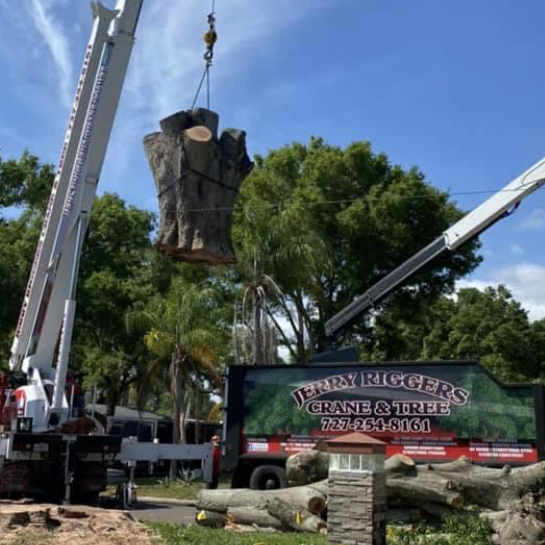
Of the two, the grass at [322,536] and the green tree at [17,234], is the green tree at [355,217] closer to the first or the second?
the green tree at [17,234]

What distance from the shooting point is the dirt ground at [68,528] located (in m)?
7.41

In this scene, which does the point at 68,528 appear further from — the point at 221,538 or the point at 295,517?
the point at 295,517

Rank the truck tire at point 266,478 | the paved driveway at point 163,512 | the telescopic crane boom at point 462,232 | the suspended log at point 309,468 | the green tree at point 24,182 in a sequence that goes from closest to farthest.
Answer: the suspended log at point 309,468, the paved driveway at point 163,512, the truck tire at point 266,478, the telescopic crane boom at point 462,232, the green tree at point 24,182

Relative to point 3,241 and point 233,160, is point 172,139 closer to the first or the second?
point 233,160

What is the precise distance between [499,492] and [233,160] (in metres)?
5.79

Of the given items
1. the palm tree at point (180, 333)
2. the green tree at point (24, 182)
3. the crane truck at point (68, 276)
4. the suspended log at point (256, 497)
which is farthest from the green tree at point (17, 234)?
the suspended log at point (256, 497)

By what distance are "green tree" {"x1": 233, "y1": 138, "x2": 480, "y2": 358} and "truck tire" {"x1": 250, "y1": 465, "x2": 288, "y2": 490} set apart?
41.2ft

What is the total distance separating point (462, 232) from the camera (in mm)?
17750

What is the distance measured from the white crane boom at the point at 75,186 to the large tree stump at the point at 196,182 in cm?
571

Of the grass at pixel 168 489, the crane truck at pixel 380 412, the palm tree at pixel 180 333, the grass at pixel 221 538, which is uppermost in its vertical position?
the palm tree at pixel 180 333

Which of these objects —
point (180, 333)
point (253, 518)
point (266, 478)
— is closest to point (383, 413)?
point (266, 478)

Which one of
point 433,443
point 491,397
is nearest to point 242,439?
point 433,443

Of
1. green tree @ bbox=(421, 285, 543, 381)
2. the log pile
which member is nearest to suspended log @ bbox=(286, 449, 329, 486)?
the log pile

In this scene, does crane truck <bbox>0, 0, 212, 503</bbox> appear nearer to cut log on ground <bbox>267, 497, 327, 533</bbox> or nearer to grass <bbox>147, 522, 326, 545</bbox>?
cut log on ground <bbox>267, 497, 327, 533</bbox>
